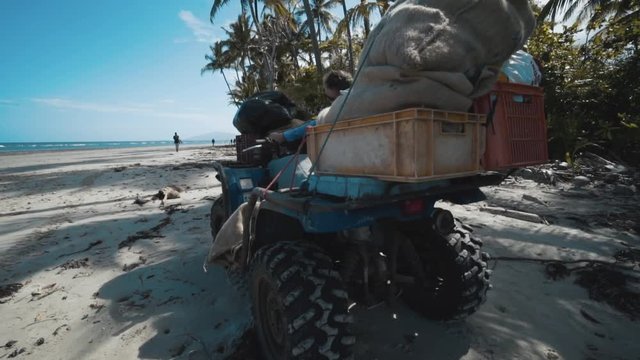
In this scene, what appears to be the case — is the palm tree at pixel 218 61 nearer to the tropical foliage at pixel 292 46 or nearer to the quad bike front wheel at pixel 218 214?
the tropical foliage at pixel 292 46

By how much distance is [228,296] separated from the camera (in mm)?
2846

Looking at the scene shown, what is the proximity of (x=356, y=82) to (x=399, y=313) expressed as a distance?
6.06 feet

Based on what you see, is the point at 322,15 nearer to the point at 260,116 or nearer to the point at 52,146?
the point at 260,116

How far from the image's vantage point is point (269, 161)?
10.2 feet

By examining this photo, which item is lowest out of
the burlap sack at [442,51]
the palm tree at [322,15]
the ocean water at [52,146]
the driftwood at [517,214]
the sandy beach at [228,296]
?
the sandy beach at [228,296]

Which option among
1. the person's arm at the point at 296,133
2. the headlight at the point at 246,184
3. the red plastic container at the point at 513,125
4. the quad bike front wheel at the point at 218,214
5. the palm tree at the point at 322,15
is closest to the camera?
the red plastic container at the point at 513,125

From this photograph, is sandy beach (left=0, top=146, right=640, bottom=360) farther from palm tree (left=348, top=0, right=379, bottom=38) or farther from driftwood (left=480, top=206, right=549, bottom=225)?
palm tree (left=348, top=0, right=379, bottom=38)

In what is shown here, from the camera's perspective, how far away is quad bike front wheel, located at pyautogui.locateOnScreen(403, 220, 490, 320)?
2123 millimetres

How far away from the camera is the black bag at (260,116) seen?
3209 mm

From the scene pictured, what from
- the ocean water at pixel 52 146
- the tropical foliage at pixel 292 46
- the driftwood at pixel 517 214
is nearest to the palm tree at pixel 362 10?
the tropical foliage at pixel 292 46

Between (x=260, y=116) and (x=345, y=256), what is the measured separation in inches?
70.0

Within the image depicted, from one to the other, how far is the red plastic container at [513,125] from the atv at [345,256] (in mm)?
211

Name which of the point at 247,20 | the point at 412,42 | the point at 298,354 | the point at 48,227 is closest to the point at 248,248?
the point at 298,354

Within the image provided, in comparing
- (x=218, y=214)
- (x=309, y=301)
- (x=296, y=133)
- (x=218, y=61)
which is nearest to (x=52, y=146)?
(x=218, y=61)
